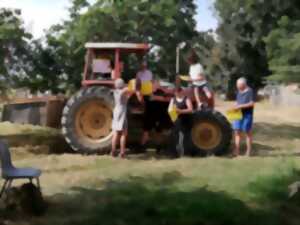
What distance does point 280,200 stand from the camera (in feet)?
27.0

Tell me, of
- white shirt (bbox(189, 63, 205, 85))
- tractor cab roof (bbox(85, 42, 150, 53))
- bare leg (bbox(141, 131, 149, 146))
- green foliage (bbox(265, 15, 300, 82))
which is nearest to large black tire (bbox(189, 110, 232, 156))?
white shirt (bbox(189, 63, 205, 85))

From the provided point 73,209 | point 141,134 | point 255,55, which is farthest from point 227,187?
point 255,55

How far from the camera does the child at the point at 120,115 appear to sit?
12445 mm

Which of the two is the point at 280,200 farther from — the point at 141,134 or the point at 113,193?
the point at 141,134

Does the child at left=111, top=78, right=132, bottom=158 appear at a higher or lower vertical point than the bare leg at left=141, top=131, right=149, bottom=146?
higher

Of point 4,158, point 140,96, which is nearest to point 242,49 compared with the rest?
point 140,96

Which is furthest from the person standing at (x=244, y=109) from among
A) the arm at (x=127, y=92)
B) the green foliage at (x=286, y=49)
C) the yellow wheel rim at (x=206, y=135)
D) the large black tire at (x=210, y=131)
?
the green foliage at (x=286, y=49)

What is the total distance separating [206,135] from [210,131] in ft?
0.36

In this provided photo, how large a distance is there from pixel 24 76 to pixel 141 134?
4043 mm

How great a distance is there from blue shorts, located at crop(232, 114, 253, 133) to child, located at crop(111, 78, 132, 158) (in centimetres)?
212

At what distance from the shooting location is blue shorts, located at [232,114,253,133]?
41.6 ft

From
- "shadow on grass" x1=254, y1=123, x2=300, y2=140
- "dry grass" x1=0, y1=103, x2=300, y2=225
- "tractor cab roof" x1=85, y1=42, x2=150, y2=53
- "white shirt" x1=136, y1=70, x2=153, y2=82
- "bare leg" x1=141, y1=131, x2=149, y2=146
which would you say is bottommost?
"shadow on grass" x1=254, y1=123, x2=300, y2=140

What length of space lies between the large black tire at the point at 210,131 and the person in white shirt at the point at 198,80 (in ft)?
0.86

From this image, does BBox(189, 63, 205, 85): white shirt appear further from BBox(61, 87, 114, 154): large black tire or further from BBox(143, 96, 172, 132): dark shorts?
BBox(61, 87, 114, 154): large black tire
